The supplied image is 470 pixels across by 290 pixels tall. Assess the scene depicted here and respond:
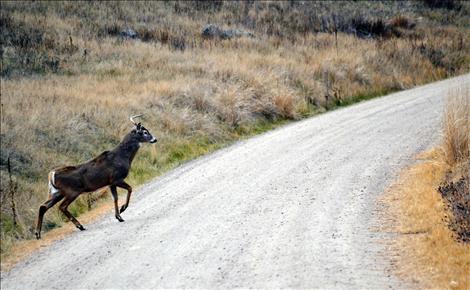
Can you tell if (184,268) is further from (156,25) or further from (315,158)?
(156,25)

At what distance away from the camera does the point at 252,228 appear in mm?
10117

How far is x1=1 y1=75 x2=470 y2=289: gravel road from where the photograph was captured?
27.3ft

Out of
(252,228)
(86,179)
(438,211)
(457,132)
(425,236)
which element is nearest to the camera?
(425,236)

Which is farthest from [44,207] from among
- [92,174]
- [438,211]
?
[438,211]

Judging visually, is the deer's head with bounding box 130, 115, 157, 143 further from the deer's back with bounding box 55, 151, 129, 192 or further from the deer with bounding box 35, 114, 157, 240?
the deer's back with bounding box 55, 151, 129, 192

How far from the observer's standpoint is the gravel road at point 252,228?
8312mm

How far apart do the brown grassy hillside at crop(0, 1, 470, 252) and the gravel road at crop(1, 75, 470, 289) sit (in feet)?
5.45

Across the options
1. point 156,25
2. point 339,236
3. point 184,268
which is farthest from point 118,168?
point 156,25

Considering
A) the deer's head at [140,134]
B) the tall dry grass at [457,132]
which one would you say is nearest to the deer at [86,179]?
the deer's head at [140,134]

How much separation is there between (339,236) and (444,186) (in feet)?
9.93

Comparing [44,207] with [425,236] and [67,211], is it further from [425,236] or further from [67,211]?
[425,236]

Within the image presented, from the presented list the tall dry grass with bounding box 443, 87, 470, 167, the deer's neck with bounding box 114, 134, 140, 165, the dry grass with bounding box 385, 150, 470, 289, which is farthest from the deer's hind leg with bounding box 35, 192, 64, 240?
the tall dry grass with bounding box 443, 87, 470, 167

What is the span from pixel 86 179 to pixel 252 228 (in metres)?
3.11

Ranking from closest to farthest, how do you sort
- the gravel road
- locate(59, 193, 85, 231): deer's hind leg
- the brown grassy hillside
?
the gravel road → locate(59, 193, 85, 231): deer's hind leg → the brown grassy hillside
